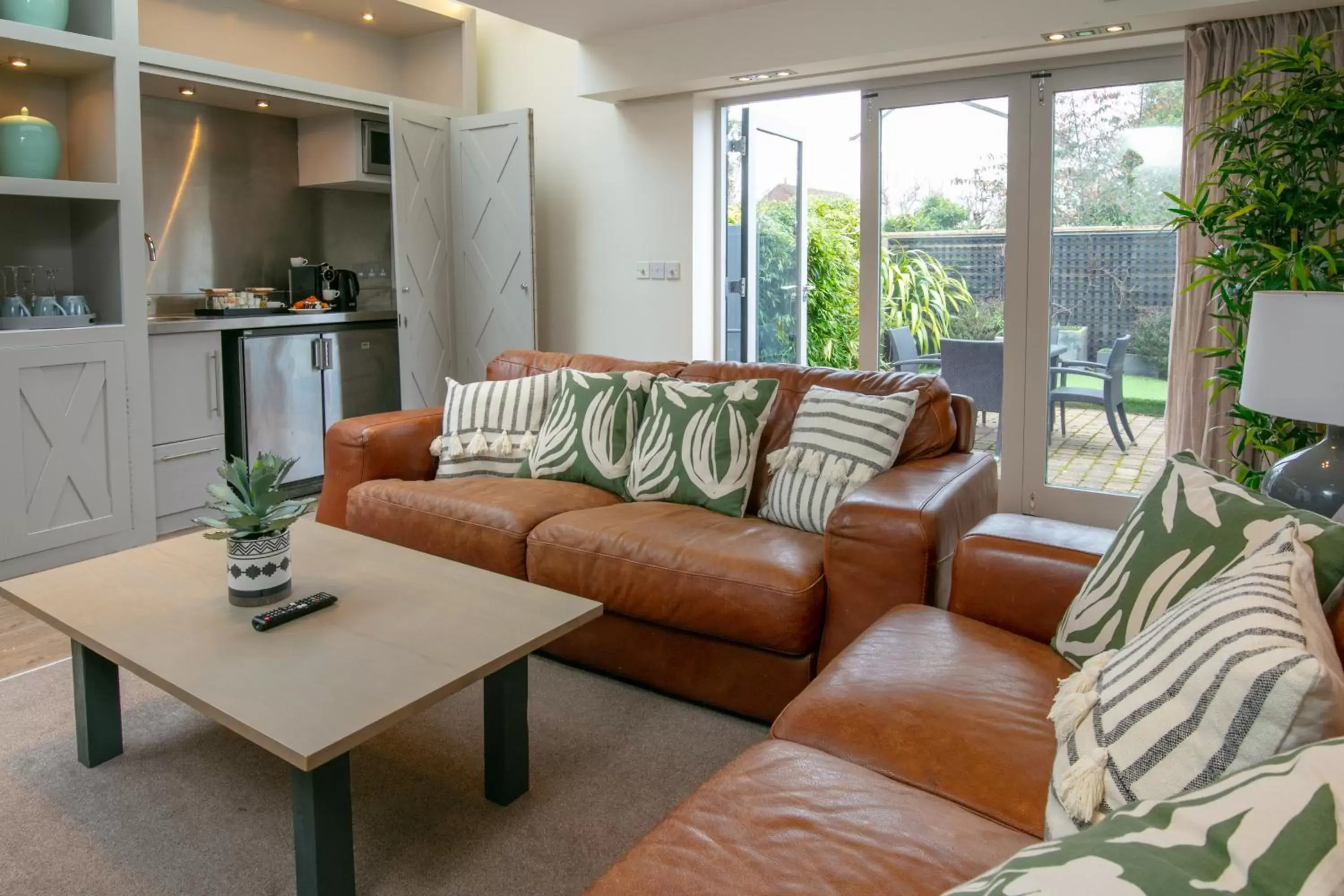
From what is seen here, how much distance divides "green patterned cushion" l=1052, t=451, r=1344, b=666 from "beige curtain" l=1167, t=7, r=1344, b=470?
2.16 metres

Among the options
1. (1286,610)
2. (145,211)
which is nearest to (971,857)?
(1286,610)

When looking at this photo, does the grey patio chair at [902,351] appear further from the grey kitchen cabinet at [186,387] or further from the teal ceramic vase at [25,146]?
the teal ceramic vase at [25,146]

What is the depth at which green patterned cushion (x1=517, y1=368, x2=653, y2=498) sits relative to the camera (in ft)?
10.4

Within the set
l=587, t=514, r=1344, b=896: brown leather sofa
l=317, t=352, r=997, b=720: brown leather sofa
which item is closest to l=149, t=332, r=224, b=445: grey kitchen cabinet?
l=317, t=352, r=997, b=720: brown leather sofa

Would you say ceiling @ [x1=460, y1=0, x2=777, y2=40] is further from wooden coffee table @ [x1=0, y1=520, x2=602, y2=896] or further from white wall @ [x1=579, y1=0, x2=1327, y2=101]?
wooden coffee table @ [x1=0, y1=520, x2=602, y2=896]

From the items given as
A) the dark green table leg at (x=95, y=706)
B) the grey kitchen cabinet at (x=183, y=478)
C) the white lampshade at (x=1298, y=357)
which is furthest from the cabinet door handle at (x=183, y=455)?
the white lampshade at (x=1298, y=357)

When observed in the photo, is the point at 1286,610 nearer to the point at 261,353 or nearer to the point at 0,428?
the point at 0,428

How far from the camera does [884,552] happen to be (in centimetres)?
223

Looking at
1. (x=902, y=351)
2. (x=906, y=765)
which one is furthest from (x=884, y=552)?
(x=902, y=351)

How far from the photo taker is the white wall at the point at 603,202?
5.19m

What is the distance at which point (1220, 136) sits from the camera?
3377 mm

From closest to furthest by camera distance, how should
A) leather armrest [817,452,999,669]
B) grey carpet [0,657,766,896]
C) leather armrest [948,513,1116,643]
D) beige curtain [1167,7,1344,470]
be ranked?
grey carpet [0,657,766,896]
leather armrest [948,513,1116,643]
leather armrest [817,452,999,669]
beige curtain [1167,7,1344,470]

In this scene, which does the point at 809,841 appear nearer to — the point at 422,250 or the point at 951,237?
the point at 951,237

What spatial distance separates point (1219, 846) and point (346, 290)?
5.51m
